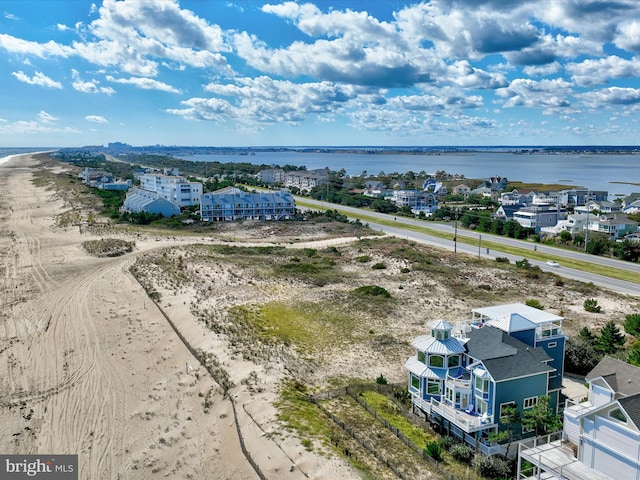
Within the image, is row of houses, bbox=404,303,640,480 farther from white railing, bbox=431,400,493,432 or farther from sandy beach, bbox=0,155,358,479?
sandy beach, bbox=0,155,358,479

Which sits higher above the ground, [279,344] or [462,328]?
[462,328]

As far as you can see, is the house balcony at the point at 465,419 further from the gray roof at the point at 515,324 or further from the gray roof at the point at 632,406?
the gray roof at the point at 632,406

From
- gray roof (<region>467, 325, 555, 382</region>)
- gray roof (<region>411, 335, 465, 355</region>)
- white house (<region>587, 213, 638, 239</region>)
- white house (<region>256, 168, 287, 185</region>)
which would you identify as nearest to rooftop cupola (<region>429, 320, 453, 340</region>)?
gray roof (<region>411, 335, 465, 355</region>)

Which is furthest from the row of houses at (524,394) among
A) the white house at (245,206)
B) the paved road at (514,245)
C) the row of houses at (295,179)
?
the row of houses at (295,179)

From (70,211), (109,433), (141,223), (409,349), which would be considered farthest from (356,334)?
(70,211)

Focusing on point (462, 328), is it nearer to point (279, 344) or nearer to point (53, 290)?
point (279, 344)

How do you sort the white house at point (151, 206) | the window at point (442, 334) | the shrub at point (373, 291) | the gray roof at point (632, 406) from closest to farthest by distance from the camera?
the gray roof at point (632, 406) → the window at point (442, 334) → the shrub at point (373, 291) → the white house at point (151, 206)
